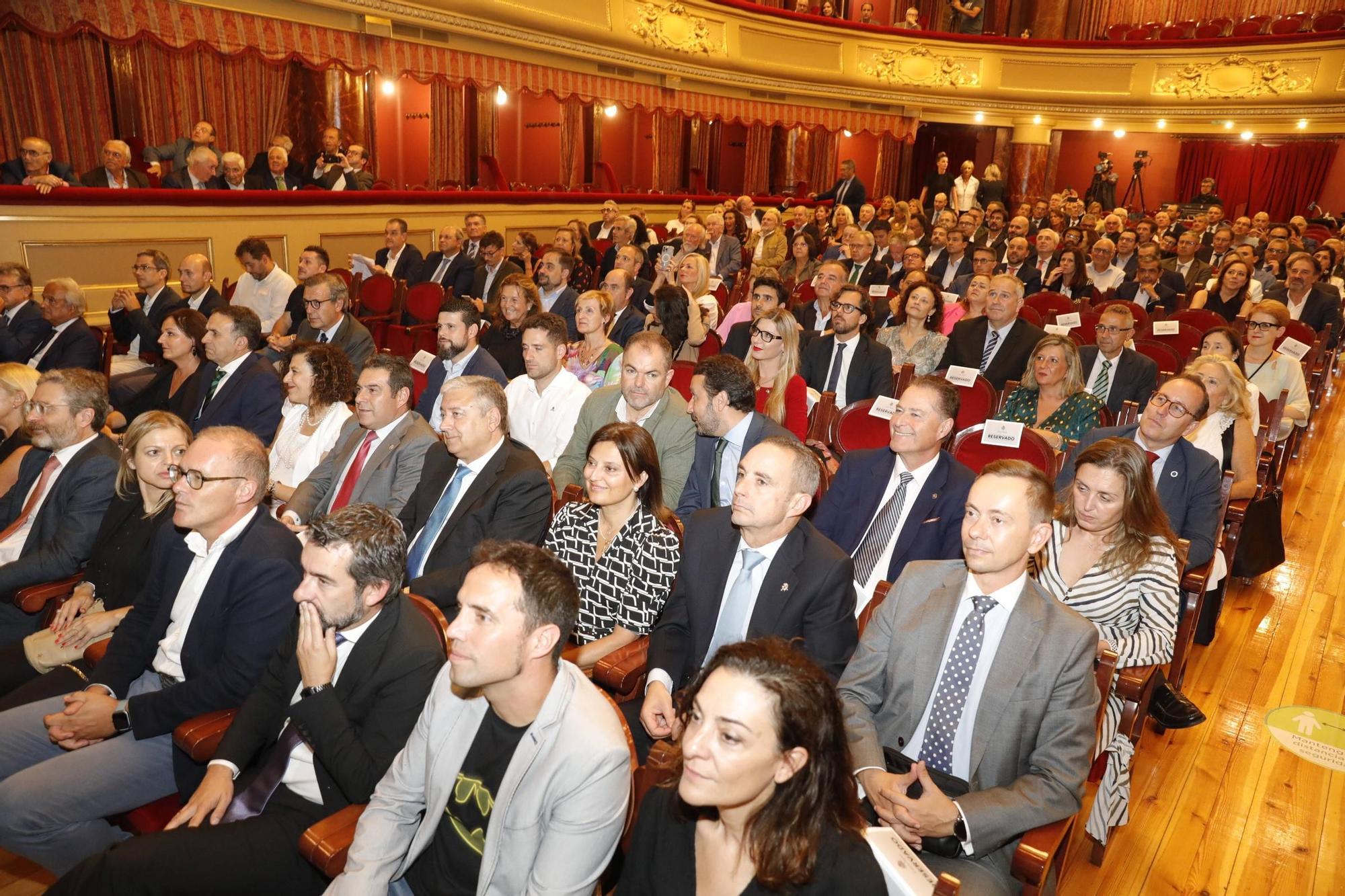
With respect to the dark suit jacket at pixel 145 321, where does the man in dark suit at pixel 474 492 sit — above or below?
below

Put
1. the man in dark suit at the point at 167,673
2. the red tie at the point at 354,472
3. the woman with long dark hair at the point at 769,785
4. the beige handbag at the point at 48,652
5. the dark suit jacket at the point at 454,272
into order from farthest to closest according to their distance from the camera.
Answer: the dark suit jacket at the point at 454,272
the red tie at the point at 354,472
the beige handbag at the point at 48,652
the man in dark suit at the point at 167,673
the woman with long dark hair at the point at 769,785

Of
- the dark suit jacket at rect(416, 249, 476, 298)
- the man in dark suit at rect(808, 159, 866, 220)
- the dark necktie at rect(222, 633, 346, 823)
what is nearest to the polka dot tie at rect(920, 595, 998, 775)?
the dark necktie at rect(222, 633, 346, 823)

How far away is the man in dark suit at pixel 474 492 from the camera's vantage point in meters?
2.88

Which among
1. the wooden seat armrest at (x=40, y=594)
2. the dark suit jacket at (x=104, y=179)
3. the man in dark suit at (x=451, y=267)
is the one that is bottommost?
the wooden seat armrest at (x=40, y=594)

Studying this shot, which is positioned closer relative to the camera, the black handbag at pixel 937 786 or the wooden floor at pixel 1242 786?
the black handbag at pixel 937 786

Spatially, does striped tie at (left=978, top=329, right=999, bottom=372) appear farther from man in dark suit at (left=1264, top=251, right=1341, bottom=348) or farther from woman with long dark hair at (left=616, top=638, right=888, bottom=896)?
woman with long dark hair at (left=616, top=638, right=888, bottom=896)

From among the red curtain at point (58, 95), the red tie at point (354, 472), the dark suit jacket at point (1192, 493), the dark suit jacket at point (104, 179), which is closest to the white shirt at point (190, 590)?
the red tie at point (354, 472)

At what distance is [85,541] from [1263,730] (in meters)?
4.25

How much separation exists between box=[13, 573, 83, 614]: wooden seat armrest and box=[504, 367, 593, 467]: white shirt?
72.5 inches

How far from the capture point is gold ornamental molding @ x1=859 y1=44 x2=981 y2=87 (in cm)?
1545

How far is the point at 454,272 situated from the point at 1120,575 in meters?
6.54

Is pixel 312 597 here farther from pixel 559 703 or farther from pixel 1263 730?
pixel 1263 730

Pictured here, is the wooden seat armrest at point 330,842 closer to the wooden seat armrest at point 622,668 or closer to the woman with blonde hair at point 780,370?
the wooden seat armrest at point 622,668

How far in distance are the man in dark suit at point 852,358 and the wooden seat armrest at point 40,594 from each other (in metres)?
3.48
